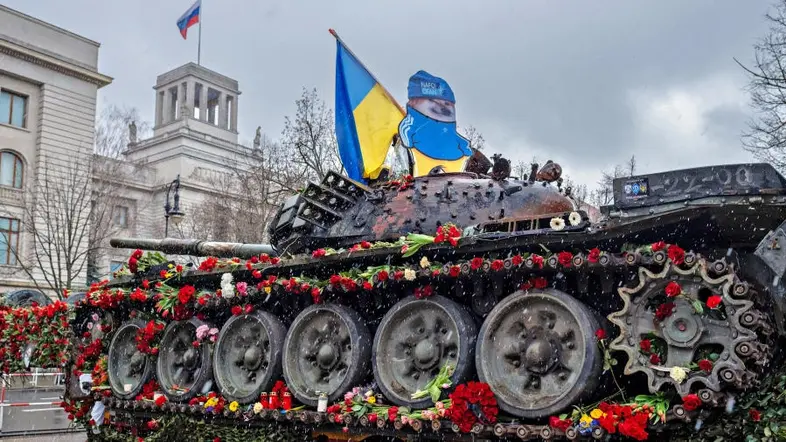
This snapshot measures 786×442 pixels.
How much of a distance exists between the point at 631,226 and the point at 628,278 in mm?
506

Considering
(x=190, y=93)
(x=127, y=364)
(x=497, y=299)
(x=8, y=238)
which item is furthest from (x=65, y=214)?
(x=190, y=93)

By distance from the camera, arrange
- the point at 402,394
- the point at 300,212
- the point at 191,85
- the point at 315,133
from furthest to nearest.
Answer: the point at 191,85
the point at 315,133
the point at 300,212
the point at 402,394

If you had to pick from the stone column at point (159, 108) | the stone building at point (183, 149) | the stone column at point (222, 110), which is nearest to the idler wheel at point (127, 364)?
the stone building at point (183, 149)

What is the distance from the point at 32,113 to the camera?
34156 millimetres

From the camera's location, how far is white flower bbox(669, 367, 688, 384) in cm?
A: 584

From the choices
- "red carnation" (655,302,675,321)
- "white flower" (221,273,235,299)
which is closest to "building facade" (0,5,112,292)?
"white flower" (221,273,235,299)

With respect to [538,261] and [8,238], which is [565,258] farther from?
[8,238]

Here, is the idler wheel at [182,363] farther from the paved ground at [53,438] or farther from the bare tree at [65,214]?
the bare tree at [65,214]

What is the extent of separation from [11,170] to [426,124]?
27.5 meters

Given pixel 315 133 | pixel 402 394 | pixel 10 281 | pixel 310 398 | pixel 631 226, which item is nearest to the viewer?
pixel 631 226

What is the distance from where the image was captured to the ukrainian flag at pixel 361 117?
11.5 metres

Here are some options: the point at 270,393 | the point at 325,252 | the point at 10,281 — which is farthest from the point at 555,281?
the point at 10,281

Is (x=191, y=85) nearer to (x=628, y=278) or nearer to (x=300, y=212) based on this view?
(x=300, y=212)

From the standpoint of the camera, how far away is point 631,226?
6.30 m
